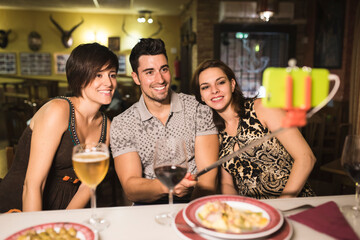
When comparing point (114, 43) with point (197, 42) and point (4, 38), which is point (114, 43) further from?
point (197, 42)

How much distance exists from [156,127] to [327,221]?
3.65 feet

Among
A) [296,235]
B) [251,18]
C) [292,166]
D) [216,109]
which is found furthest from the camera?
[251,18]

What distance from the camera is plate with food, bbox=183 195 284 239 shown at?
0.76 m

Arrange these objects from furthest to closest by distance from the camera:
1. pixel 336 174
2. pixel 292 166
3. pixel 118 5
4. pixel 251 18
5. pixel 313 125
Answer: pixel 118 5, pixel 251 18, pixel 313 125, pixel 336 174, pixel 292 166

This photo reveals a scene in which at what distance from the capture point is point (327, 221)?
0.87m

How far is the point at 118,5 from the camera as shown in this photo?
734 centimetres

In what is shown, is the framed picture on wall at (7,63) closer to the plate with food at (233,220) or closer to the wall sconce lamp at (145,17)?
the wall sconce lamp at (145,17)

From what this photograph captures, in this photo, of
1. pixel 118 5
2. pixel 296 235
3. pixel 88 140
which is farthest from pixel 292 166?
pixel 118 5

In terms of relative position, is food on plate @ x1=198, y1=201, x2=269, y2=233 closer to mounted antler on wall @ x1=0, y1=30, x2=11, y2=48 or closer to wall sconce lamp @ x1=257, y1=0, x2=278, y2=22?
wall sconce lamp @ x1=257, y1=0, x2=278, y2=22

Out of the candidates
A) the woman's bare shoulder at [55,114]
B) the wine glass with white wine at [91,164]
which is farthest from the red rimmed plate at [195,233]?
the woman's bare shoulder at [55,114]

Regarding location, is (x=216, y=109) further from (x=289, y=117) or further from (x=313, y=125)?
(x=313, y=125)

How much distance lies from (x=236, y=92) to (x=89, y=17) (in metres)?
7.72

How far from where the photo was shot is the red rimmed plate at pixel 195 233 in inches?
31.3

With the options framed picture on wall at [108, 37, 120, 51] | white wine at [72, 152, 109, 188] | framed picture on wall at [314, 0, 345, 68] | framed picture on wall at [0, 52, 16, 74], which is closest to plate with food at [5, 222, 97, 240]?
white wine at [72, 152, 109, 188]
